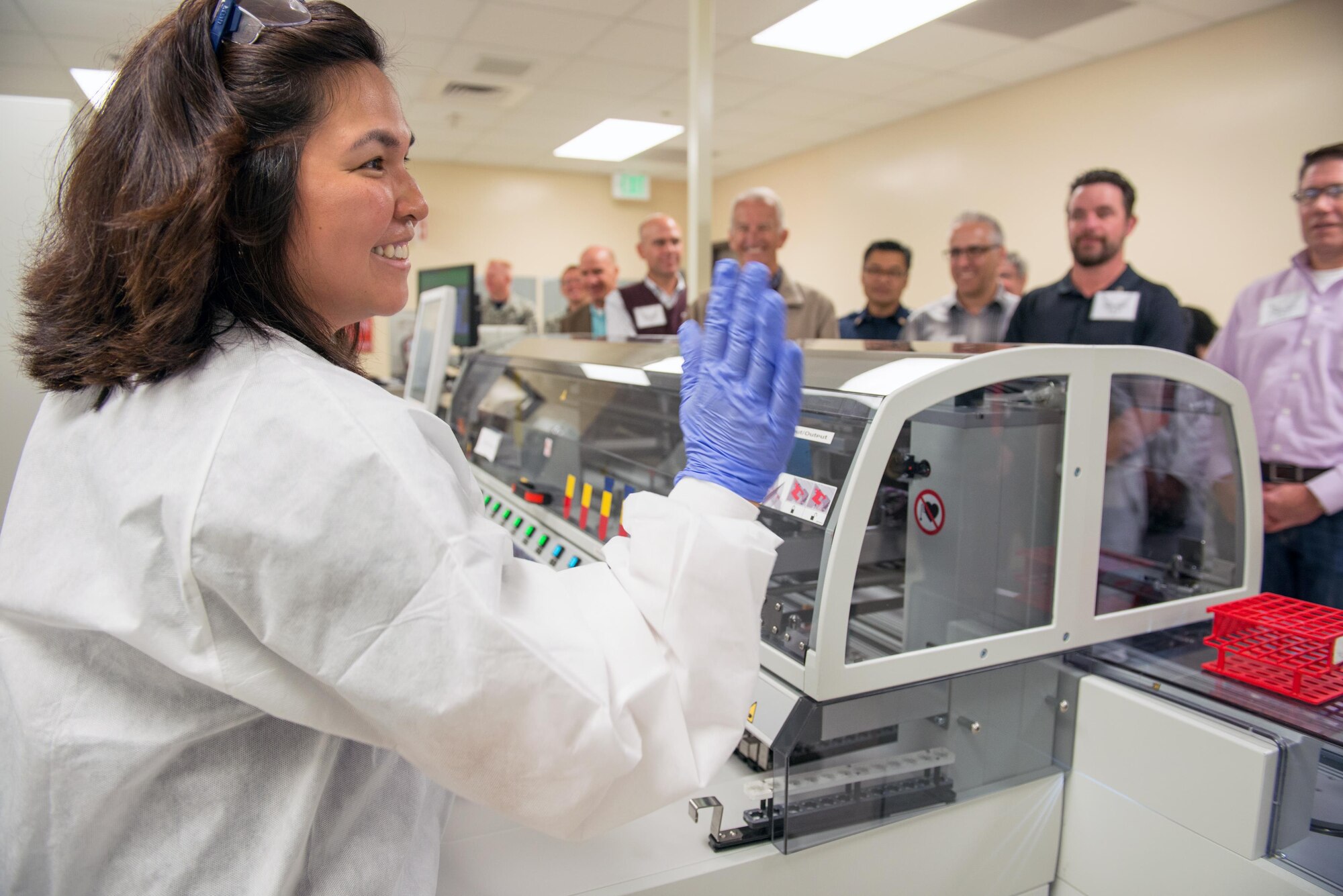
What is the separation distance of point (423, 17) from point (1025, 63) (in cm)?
331

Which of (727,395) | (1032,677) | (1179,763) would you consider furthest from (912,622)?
(727,395)

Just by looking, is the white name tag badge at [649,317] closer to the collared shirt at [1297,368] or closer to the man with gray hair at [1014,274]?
the collared shirt at [1297,368]

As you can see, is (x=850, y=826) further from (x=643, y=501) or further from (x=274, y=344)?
(x=274, y=344)

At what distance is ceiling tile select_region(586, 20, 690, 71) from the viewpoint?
418cm

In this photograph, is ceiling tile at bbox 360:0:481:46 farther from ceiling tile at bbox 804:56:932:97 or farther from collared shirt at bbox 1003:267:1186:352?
collared shirt at bbox 1003:267:1186:352

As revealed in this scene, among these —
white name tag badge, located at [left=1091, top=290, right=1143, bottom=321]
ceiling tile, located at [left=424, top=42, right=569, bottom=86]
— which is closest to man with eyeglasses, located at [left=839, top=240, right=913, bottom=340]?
white name tag badge, located at [left=1091, top=290, right=1143, bottom=321]

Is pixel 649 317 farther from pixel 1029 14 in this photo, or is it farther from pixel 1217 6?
pixel 1217 6

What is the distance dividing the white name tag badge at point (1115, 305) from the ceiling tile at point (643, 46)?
2.39 meters

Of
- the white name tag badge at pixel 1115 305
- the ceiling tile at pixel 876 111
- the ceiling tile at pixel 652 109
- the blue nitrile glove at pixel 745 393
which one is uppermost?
the ceiling tile at pixel 876 111

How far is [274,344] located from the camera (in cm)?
66

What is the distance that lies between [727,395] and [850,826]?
1.93 feet

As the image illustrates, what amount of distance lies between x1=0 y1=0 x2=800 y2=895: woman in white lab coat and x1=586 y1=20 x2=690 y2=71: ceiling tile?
372 centimetres

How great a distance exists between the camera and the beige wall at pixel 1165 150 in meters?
3.78

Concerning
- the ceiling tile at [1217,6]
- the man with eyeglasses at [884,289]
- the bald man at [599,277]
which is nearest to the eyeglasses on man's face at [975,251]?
the man with eyeglasses at [884,289]
